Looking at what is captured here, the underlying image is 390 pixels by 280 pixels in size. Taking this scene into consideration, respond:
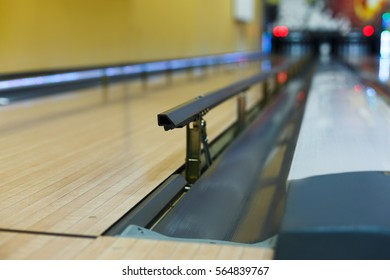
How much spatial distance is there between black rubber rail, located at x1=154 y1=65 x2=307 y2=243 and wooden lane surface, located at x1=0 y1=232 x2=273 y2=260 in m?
0.39

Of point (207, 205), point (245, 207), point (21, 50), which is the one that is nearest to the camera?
point (207, 205)

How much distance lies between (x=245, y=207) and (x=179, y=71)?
818 cm

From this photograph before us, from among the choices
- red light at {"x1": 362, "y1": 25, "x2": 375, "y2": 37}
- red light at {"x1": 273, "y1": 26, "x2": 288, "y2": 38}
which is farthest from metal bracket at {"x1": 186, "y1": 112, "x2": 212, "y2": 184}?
red light at {"x1": 362, "y1": 25, "x2": 375, "y2": 37}

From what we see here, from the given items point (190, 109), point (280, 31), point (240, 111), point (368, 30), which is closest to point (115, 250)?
point (190, 109)

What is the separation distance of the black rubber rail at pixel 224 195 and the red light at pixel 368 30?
15.1m

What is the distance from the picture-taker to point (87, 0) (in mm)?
7391

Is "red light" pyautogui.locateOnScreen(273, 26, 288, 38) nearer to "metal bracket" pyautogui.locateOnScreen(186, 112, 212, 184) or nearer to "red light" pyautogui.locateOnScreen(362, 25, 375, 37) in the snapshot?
"red light" pyautogui.locateOnScreen(362, 25, 375, 37)

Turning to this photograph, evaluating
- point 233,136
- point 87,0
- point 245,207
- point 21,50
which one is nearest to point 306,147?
point 245,207

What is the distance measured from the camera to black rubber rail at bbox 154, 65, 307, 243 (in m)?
2.25

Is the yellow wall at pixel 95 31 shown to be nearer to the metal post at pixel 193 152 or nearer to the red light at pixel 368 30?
the metal post at pixel 193 152

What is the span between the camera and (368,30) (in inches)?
728

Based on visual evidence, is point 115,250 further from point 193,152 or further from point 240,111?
point 240,111

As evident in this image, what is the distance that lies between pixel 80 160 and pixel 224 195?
2.83 ft

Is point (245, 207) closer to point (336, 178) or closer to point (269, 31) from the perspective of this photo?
point (336, 178)
